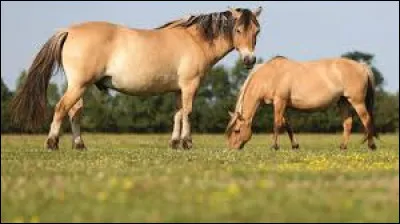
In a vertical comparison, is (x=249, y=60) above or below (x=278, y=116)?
above

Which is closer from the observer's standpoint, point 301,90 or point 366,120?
point 366,120

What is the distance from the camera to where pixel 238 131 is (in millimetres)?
25672

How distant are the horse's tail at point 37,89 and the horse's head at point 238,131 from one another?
7997 mm

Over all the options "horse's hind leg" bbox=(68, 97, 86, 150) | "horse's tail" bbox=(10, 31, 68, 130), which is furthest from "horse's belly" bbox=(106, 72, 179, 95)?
"horse's tail" bbox=(10, 31, 68, 130)

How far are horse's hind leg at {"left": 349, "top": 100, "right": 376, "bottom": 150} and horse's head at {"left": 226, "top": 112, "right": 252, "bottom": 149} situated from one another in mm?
3703

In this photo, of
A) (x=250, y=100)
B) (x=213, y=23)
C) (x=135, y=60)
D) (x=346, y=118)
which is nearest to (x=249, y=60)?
(x=213, y=23)

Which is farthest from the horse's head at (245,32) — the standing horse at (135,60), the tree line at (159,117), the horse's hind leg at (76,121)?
the tree line at (159,117)

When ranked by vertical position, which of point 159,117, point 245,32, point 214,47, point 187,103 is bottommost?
point 159,117

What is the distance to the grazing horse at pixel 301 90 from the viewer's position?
83.5 feet

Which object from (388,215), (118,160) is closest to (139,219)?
(388,215)

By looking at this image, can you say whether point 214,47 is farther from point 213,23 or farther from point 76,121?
point 76,121

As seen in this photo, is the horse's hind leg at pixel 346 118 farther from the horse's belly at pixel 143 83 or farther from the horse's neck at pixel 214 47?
the horse's belly at pixel 143 83

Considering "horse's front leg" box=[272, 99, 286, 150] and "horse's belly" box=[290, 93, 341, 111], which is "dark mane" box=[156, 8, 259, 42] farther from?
"horse's belly" box=[290, 93, 341, 111]

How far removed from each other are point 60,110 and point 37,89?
1.04 m
